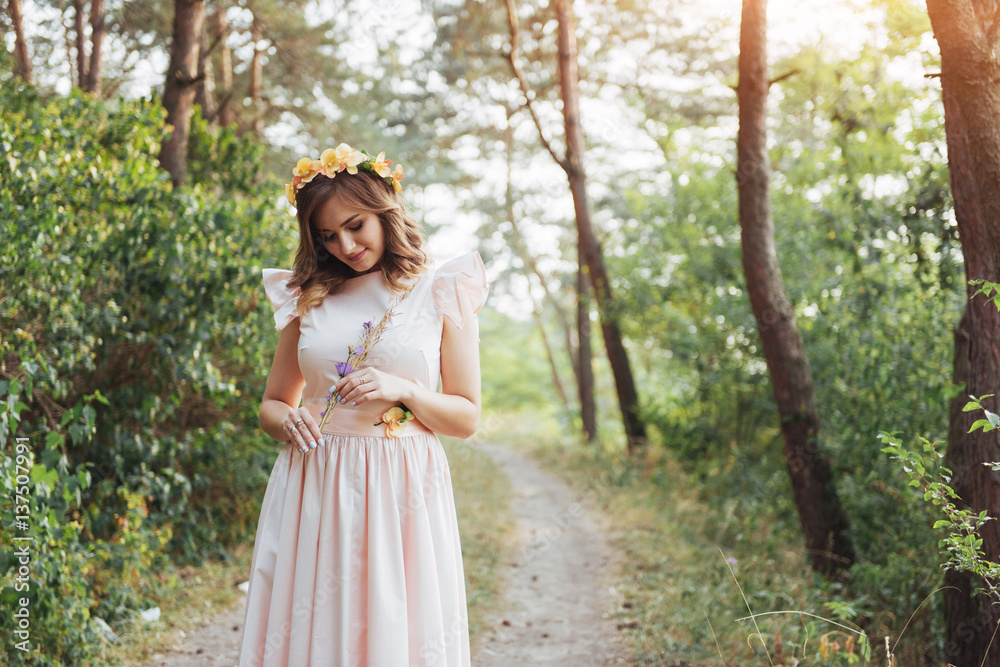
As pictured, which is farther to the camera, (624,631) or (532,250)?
(532,250)

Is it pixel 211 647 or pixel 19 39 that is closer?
pixel 211 647

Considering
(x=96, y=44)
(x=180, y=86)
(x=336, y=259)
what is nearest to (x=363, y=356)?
(x=336, y=259)

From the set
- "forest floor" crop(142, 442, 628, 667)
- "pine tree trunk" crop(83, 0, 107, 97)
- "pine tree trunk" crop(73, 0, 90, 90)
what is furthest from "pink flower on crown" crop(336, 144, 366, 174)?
"pine tree trunk" crop(73, 0, 90, 90)

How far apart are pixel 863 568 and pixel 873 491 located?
692mm

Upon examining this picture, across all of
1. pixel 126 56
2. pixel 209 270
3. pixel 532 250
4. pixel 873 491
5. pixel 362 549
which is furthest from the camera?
pixel 532 250

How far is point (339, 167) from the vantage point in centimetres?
216

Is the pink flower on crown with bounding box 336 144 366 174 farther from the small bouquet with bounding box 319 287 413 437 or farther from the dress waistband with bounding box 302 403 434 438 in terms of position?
the dress waistband with bounding box 302 403 434 438

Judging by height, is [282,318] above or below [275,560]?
above

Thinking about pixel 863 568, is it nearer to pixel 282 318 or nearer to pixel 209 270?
pixel 282 318

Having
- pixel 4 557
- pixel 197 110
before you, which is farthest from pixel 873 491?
pixel 197 110

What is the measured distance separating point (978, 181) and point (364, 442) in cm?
254

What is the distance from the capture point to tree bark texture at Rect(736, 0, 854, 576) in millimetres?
4879

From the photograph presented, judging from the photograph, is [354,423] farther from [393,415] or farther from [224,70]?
[224,70]

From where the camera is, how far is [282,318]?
2.16m
